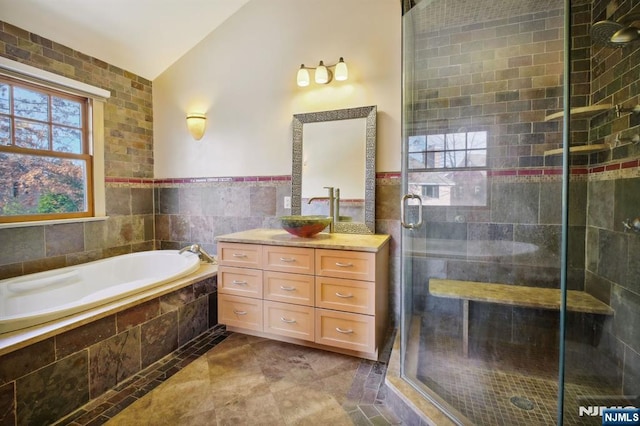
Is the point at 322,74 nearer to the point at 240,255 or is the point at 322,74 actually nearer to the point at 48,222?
the point at 240,255

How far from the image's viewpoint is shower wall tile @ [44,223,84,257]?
2432 millimetres

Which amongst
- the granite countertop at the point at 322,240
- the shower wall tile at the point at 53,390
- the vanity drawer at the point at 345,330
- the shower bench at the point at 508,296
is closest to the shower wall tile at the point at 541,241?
the shower bench at the point at 508,296

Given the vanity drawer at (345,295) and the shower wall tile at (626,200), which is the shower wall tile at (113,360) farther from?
the shower wall tile at (626,200)

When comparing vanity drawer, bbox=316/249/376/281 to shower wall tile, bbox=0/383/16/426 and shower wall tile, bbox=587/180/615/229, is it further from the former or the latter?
shower wall tile, bbox=0/383/16/426

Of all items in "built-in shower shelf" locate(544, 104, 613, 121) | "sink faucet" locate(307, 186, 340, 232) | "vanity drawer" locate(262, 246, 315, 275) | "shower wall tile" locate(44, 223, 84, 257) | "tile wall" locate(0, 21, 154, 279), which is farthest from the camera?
"sink faucet" locate(307, 186, 340, 232)

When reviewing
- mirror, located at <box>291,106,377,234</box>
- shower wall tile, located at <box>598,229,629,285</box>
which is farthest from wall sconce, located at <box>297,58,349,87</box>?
shower wall tile, located at <box>598,229,629,285</box>

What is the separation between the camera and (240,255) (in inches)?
91.8

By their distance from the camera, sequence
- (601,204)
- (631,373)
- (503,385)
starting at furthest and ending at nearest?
(601,204), (503,385), (631,373)

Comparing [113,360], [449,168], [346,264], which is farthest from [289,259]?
[449,168]

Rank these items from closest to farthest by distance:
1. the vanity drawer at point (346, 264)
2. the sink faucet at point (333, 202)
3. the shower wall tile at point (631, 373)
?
the shower wall tile at point (631, 373), the vanity drawer at point (346, 264), the sink faucet at point (333, 202)

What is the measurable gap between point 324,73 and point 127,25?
1763mm

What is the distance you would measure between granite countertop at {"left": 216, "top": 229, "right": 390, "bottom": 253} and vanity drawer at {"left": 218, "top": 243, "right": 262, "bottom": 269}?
0.14 ft

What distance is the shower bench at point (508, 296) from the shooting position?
1739 mm

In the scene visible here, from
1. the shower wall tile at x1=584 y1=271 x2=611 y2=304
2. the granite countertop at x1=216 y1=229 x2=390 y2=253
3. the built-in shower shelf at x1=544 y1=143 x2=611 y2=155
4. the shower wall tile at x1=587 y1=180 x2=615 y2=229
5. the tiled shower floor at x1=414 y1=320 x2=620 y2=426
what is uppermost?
the built-in shower shelf at x1=544 y1=143 x2=611 y2=155
